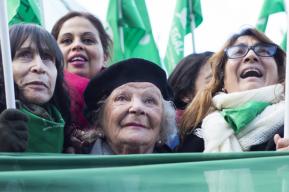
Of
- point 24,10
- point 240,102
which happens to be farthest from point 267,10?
point 240,102

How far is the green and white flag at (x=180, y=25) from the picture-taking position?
6855 mm

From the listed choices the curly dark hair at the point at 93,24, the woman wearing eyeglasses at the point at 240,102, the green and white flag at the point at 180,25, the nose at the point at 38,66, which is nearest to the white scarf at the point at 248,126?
the woman wearing eyeglasses at the point at 240,102

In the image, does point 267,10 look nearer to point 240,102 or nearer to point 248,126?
point 240,102

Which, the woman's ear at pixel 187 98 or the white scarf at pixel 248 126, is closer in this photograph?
the white scarf at pixel 248 126

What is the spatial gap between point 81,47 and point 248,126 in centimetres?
110

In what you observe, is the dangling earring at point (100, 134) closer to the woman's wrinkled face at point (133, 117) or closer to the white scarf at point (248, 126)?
the woman's wrinkled face at point (133, 117)

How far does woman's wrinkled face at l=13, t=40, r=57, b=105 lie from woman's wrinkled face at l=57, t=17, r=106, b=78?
0.63m

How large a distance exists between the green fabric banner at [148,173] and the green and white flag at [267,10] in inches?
A: 184

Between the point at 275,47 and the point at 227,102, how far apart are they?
0.39 meters

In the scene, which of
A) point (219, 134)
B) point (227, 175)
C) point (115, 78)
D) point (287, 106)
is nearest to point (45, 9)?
point (115, 78)

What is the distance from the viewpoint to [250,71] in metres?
3.55

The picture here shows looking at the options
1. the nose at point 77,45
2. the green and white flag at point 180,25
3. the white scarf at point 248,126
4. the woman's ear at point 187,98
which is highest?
the nose at point 77,45

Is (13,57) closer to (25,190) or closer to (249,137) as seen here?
(249,137)

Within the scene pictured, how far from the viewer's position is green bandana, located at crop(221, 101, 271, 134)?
3297 mm
